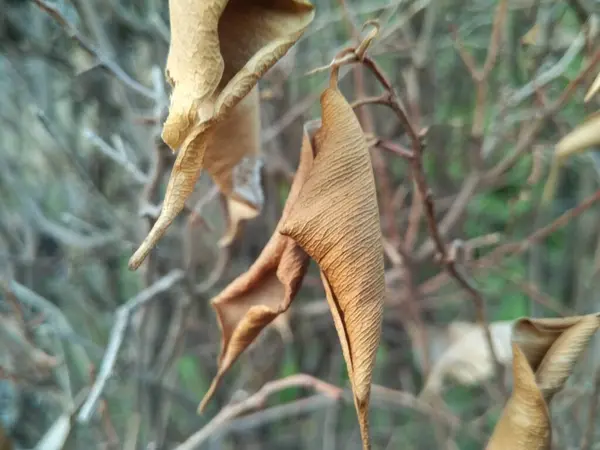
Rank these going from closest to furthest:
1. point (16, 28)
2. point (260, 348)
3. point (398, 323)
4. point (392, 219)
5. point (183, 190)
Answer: point (183, 190), point (392, 219), point (16, 28), point (260, 348), point (398, 323)

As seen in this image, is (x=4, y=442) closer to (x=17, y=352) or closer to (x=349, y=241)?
(x=17, y=352)

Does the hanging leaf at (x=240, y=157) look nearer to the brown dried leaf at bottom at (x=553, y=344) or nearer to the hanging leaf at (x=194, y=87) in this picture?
the hanging leaf at (x=194, y=87)

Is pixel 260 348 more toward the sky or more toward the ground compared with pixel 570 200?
more toward the ground

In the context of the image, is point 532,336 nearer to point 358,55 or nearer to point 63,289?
point 358,55

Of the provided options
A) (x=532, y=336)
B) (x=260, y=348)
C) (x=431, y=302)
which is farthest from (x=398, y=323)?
(x=532, y=336)

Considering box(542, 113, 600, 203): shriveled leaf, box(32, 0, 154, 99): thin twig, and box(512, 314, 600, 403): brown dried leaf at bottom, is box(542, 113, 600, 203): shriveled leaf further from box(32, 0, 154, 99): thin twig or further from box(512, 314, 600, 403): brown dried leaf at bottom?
box(32, 0, 154, 99): thin twig

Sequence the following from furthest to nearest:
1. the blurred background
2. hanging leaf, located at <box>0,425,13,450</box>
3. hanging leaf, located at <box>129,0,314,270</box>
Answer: the blurred background → hanging leaf, located at <box>0,425,13,450</box> → hanging leaf, located at <box>129,0,314,270</box>

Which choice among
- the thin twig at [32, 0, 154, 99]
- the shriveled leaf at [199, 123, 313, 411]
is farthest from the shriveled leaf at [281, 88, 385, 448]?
the thin twig at [32, 0, 154, 99]

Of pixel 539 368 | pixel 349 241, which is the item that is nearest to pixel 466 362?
pixel 539 368
